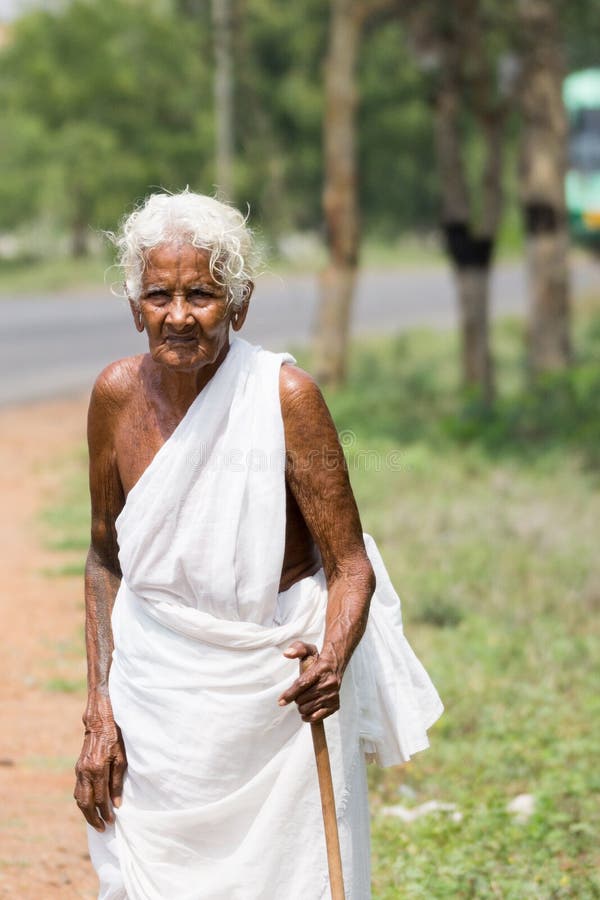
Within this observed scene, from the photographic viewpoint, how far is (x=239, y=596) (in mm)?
2768

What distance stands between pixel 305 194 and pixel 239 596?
44.4 m

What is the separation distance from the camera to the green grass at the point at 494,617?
14.7 feet

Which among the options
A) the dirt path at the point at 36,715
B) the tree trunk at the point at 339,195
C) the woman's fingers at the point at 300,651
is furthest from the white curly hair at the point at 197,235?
the tree trunk at the point at 339,195

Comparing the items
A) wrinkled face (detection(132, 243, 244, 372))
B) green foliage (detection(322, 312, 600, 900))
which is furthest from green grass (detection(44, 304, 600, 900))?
wrinkled face (detection(132, 243, 244, 372))

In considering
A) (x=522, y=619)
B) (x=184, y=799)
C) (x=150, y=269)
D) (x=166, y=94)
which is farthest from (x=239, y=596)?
(x=166, y=94)

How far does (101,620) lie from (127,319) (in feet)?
66.9

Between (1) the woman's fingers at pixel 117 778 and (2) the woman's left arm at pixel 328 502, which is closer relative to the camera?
(2) the woman's left arm at pixel 328 502

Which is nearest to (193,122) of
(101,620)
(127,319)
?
(127,319)

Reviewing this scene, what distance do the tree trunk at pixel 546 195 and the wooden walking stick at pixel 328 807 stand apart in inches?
408

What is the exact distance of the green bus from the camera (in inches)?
1247

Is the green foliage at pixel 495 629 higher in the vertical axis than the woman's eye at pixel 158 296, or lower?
lower

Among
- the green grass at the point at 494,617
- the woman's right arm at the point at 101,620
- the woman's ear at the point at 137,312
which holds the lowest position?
the green grass at the point at 494,617

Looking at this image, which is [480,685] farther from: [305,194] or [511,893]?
[305,194]

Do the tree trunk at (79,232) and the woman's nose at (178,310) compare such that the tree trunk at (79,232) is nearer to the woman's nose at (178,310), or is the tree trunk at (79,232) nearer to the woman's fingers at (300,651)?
the woman's nose at (178,310)
